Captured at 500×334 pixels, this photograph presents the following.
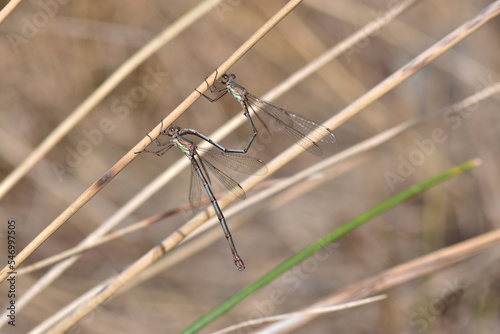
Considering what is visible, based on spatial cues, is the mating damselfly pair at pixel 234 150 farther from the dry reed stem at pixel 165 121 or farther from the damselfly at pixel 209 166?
the dry reed stem at pixel 165 121

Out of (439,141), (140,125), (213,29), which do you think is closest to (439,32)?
(439,141)

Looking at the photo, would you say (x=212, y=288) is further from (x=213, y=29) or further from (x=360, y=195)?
(x=213, y=29)

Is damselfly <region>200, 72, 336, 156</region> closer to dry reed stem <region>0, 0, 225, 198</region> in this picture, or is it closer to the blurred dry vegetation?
dry reed stem <region>0, 0, 225, 198</region>

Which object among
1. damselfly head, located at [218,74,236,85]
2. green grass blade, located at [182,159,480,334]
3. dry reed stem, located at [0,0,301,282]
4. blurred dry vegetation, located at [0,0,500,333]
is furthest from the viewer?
blurred dry vegetation, located at [0,0,500,333]

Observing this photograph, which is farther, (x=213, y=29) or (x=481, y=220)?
(x=213, y=29)

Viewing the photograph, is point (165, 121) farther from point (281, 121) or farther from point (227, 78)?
point (281, 121)

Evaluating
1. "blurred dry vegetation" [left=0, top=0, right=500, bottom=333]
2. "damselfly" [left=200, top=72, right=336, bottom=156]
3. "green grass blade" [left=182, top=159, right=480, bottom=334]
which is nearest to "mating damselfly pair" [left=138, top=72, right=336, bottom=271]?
"damselfly" [left=200, top=72, right=336, bottom=156]

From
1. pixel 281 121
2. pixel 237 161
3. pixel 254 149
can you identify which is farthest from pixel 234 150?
pixel 254 149
